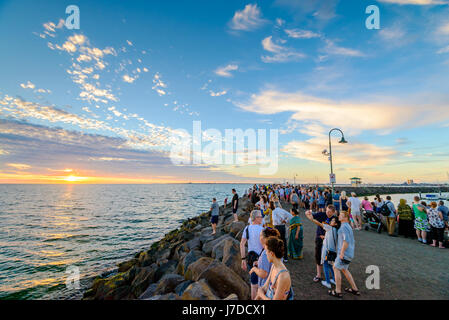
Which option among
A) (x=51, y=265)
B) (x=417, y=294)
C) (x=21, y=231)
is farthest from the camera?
(x=21, y=231)

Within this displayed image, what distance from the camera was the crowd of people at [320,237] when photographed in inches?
112

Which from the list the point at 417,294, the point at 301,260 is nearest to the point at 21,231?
the point at 301,260

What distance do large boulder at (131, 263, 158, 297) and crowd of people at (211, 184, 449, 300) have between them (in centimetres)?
487

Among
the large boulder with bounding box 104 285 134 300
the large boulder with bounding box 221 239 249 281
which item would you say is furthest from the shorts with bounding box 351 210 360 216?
the large boulder with bounding box 104 285 134 300

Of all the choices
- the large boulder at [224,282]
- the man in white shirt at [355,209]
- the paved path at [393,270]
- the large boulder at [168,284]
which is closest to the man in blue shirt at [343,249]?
the paved path at [393,270]

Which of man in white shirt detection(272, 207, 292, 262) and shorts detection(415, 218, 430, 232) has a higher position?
man in white shirt detection(272, 207, 292, 262)

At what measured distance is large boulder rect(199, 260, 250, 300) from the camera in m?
4.88

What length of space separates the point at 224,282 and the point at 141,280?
5.13m

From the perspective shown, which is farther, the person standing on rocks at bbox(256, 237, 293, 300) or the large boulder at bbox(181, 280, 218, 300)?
the large boulder at bbox(181, 280, 218, 300)

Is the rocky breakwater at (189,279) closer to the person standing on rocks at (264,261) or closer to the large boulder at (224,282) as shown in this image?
the large boulder at (224,282)

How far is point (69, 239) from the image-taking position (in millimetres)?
19359

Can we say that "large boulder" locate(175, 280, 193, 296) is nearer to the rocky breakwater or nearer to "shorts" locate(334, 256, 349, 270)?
the rocky breakwater
